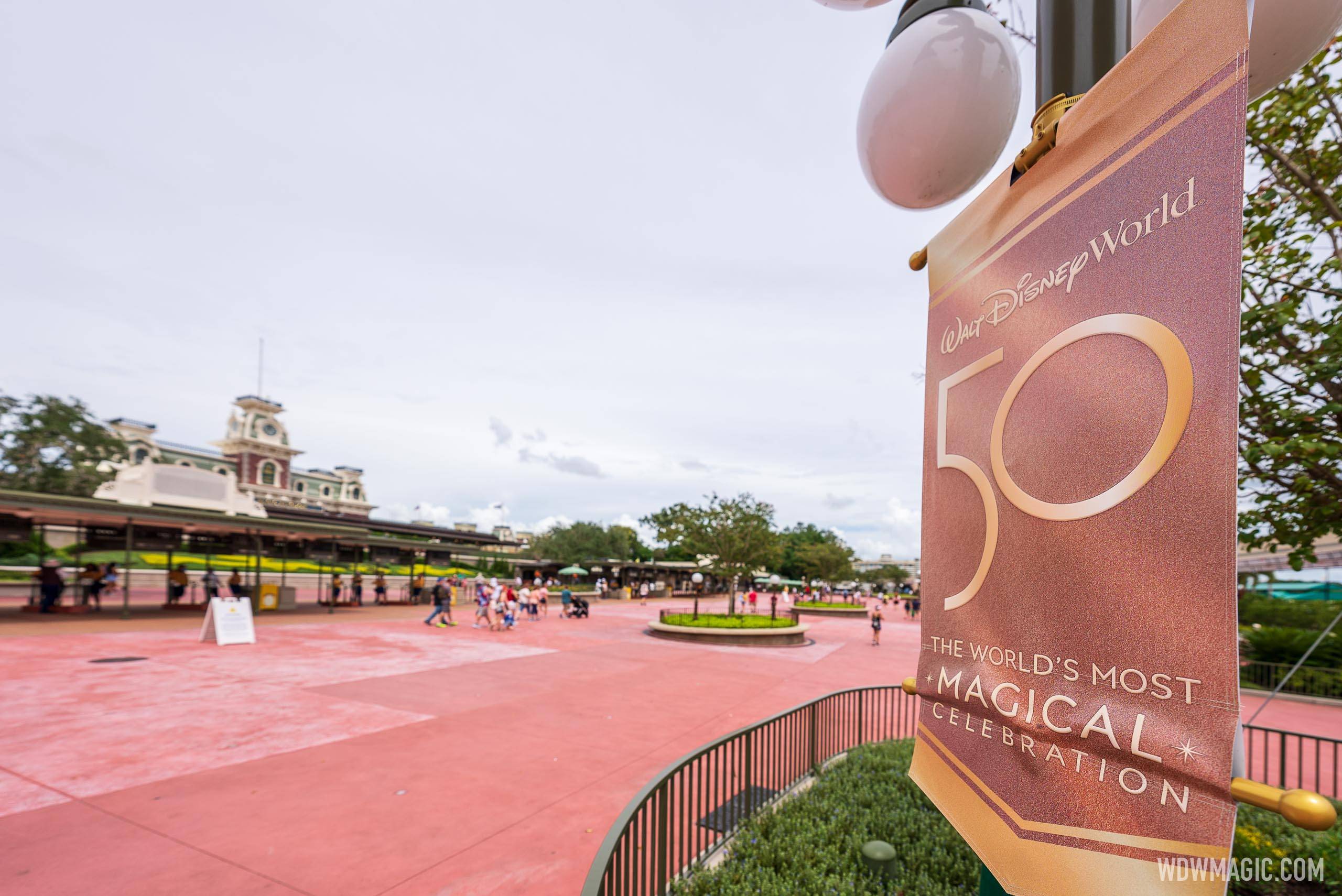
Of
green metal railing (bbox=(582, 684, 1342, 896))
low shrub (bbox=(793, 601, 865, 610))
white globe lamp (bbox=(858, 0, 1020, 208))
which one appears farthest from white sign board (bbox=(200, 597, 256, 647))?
low shrub (bbox=(793, 601, 865, 610))

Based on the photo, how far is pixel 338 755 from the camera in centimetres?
716

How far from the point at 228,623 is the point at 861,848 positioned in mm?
15763

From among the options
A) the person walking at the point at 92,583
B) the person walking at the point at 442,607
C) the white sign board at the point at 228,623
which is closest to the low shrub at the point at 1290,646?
the person walking at the point at 442,607

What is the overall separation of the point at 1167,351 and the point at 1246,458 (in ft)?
12.0

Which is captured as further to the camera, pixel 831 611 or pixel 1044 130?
pixel 831 611

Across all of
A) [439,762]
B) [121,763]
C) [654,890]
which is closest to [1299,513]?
[654,890]

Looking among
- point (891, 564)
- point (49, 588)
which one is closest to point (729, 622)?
point (49, 588)

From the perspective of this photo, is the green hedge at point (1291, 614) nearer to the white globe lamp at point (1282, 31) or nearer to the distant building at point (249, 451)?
the white globe lamp at point (1282, 31)

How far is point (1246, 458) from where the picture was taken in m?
3.67

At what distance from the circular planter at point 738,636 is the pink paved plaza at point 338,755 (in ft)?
13.6

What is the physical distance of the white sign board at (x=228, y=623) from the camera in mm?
14840

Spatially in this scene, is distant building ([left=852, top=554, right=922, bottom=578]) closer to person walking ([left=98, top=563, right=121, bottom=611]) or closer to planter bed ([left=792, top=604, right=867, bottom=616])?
planter bed ([left=792, top=604, right=867, bottom=616])

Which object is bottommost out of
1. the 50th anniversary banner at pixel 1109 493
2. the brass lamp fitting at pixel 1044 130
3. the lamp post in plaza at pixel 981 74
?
the 50th anniversary banner at pixel 1109 493

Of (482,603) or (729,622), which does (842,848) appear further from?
(482,603)
